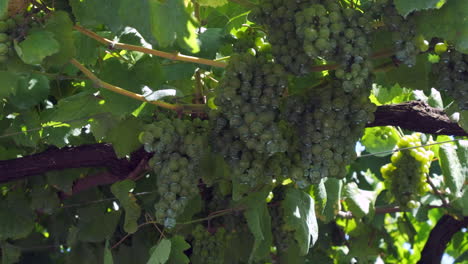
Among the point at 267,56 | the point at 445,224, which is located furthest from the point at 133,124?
the point at 445,224

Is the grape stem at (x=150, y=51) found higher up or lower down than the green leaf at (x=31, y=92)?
higher up

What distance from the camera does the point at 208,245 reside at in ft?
10.1

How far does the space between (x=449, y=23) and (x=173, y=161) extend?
91 cm

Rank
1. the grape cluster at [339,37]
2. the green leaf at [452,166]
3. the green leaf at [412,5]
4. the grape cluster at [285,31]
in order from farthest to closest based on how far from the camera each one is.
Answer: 1. the green leaf at [452,166]
2. the grape cluster at [285,31]
3. the grape cluster at [339,37]
4. the green leaf at [412,5]

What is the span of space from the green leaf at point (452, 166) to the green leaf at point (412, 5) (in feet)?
5.28

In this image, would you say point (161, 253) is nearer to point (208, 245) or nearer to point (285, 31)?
point (208, 245)

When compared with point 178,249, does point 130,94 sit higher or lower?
higher

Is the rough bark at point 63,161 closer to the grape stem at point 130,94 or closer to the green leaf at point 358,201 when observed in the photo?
the grape stem at point 130,94

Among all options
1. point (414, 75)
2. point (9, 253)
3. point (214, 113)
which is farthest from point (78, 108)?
point (9, 253)

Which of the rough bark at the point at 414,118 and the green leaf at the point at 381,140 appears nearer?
the rough bark at the point at 414,118

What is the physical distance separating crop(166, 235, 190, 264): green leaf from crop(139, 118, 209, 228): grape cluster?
37cm

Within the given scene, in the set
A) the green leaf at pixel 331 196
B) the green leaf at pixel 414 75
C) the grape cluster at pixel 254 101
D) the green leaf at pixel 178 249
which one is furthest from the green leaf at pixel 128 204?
the green leaf at pixel 414 75

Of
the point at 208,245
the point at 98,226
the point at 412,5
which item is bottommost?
the point at 98,226

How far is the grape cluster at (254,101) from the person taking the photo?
7.66ft
